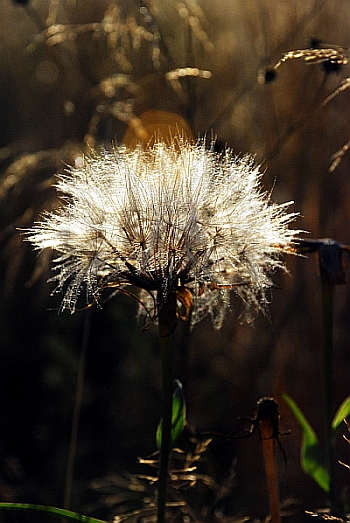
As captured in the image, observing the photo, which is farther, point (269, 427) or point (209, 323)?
point (209, 323)

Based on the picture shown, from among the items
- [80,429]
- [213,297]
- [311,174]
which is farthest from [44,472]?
[213,297]

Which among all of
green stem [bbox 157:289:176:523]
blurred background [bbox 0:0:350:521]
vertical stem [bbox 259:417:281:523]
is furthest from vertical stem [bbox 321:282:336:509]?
blurred background [bbox 0:0:350:521]

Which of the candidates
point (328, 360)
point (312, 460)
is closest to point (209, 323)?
point (312, 460)

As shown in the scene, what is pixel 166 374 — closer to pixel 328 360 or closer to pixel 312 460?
pixel 328 360

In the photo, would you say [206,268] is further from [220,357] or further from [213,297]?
[220,357]

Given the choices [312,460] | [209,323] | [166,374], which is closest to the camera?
[166,374]

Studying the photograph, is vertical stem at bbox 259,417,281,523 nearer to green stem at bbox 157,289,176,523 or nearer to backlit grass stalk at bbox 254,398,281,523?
backlit grass stalk at bbox 254,398,281,523

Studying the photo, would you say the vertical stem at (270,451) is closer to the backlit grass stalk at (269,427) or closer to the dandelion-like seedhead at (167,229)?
the backlit grass stalk at (269,427)
